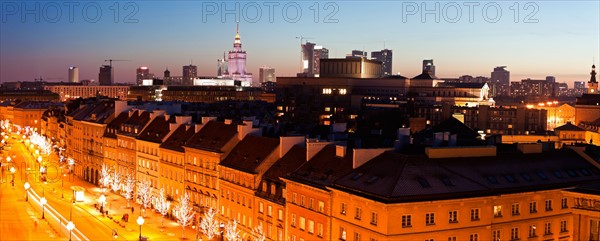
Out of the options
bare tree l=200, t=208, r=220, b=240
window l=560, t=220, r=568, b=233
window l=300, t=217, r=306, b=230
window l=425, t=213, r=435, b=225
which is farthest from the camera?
bare tree l=200, t=208, r=220, b=240

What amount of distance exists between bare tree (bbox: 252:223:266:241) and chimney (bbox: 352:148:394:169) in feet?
46.9

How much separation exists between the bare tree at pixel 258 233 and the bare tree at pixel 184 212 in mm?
11972

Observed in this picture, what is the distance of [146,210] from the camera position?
103688 mm

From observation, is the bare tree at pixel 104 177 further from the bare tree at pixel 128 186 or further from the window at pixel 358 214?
the window at pixel 358 214

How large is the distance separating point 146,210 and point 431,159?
5220 centimetres

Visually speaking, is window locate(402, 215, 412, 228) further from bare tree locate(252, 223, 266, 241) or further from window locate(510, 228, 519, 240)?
bare tree locate(252, 223, 266, 241)

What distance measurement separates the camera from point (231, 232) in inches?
3078

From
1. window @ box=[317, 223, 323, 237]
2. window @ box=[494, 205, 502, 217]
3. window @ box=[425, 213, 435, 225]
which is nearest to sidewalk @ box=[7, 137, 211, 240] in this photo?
window @ box=[317, 223, 323, 237]

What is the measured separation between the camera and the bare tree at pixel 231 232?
77.3 metres

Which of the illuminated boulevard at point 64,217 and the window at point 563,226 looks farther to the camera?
the illuminated boulevard at point 64,217

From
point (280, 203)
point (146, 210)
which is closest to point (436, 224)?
point (280, 203)

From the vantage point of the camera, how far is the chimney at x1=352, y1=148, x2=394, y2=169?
216ft

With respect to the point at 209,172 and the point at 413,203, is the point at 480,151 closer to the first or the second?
the point at 413,203

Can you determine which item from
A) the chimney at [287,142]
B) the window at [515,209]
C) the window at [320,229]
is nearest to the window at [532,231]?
the window at [515,209]
